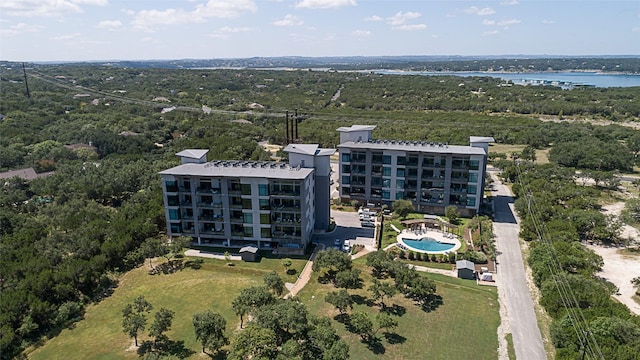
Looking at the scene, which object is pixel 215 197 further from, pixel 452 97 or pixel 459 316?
pixel 452 97

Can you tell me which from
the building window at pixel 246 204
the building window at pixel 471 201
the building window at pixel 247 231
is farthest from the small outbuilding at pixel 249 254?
the building window at pixel 471 201

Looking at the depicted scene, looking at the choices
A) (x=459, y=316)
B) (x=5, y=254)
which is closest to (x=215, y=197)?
(x=5, y=254)

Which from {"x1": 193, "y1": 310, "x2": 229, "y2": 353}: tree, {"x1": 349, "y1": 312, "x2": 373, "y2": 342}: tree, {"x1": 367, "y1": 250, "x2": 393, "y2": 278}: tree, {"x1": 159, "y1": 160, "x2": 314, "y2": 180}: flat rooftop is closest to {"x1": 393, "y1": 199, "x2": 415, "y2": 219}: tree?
{"x1": 367, "y1": 250, "x2": 393, "y2": 278}: tree

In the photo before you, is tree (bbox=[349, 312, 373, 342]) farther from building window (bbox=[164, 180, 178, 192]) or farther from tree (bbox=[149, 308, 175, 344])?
building window (bbox=[164, 180, 178, 192])

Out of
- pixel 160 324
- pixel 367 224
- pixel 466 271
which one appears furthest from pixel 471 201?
pixel 160 324

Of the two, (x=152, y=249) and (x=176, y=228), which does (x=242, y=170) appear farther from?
(x=152, y=249)
